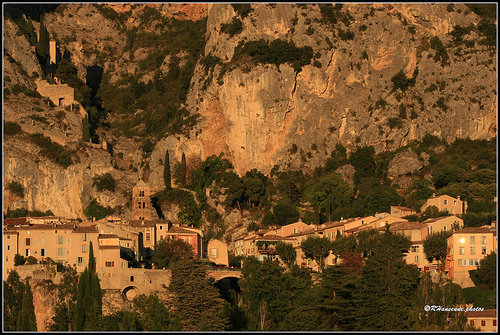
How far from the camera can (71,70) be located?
13725 centimetres

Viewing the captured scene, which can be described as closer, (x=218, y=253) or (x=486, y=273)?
(x=486, y=273)

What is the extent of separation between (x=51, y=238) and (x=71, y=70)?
50.1 m

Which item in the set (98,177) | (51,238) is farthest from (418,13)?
(51,238)

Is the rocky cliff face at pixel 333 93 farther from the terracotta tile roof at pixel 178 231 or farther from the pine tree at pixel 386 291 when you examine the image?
the pine tree at pixel 386 291

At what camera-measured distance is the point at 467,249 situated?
89.6 metres

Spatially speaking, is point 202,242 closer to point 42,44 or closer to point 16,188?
point 16,188

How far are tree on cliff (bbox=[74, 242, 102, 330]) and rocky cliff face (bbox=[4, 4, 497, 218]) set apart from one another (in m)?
33.6

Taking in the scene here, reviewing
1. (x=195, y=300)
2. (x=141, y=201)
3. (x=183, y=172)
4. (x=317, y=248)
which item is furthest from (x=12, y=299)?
(x=183, y=172)

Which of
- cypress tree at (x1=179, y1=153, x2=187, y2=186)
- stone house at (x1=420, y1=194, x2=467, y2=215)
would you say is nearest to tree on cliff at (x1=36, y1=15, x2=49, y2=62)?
cypress tree at (x1=179, y1=153, x2=187, y2=186)

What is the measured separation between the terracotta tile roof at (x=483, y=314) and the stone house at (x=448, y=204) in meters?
26.0

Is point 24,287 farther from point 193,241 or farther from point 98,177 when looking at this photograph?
point 98,177

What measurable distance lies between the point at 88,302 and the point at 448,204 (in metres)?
39.4

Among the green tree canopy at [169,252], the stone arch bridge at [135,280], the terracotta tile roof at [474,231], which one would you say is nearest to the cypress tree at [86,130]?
the green tree canopy at [169,252]

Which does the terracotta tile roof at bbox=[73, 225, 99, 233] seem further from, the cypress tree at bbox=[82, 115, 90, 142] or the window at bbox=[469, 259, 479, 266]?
the window at bbox=[469, 259, 479, 266]
